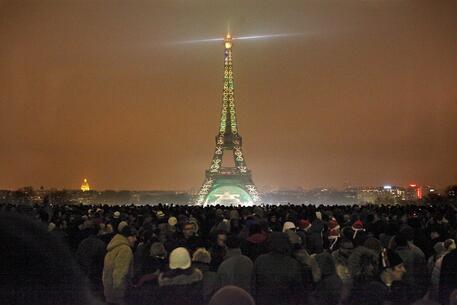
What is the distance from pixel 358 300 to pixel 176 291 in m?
2.49

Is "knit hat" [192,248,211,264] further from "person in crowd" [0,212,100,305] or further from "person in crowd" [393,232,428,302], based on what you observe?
"person in crowd" [0,212,100,305]

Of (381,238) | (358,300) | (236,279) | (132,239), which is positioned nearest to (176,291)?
(236,279)

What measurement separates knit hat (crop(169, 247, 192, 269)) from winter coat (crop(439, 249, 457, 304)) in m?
3.37

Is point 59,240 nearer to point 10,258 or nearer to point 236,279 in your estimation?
point 10,258

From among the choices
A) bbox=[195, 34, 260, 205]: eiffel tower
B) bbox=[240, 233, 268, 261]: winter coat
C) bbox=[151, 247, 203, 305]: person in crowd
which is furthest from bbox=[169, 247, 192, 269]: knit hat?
bbox=[195, 34, 260, 205]: eiffel tower

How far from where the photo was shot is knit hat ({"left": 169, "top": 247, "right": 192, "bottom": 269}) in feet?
22.6

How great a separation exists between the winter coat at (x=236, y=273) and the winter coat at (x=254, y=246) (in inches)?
57.2

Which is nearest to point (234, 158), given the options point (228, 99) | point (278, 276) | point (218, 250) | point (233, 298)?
point (228, 99)

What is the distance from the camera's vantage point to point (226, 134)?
89562mm

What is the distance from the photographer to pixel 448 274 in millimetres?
7645

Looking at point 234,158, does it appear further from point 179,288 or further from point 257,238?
point 179,288

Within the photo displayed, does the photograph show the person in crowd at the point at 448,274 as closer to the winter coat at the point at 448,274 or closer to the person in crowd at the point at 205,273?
the winter coat at the point at 448,274

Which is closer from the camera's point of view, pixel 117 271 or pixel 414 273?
pixel 414 273

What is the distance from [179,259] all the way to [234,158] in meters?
82.5
